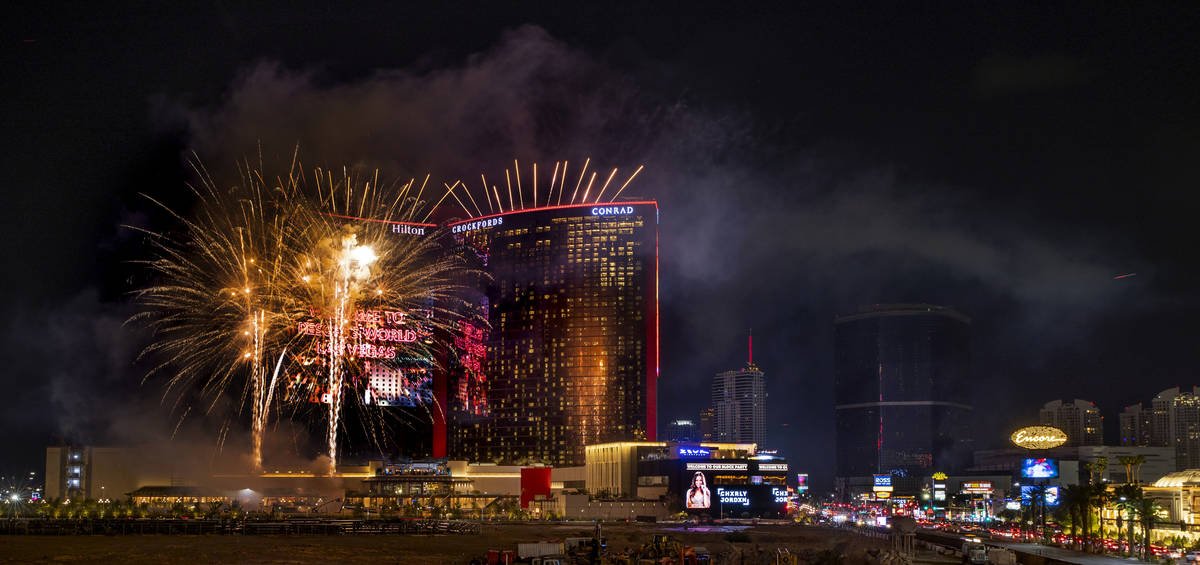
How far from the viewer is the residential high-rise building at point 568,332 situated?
176m

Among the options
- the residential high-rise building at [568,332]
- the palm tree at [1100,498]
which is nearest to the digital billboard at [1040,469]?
the palm tree at [1100,498]

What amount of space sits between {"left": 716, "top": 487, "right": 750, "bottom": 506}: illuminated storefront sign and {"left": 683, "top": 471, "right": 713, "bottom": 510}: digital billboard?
147cm

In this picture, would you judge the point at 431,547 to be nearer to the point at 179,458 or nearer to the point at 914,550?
the point at 914,550

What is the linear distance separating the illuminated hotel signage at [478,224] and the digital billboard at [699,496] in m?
62.0

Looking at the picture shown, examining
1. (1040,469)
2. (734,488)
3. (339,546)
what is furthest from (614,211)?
(339,546)

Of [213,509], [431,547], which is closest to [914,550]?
[431,547]

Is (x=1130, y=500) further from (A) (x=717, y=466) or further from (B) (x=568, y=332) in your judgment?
(B) (x=568, y=332)

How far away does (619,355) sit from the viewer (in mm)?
176375

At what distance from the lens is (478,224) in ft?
616

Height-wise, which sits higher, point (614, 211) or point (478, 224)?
point (614, 211)

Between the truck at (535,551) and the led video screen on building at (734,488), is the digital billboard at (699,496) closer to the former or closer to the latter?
the led video screen on building at (734,488)

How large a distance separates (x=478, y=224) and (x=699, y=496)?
67719mm

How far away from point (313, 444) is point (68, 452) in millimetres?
39575

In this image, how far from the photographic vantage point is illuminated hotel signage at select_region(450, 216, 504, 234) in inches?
7288
